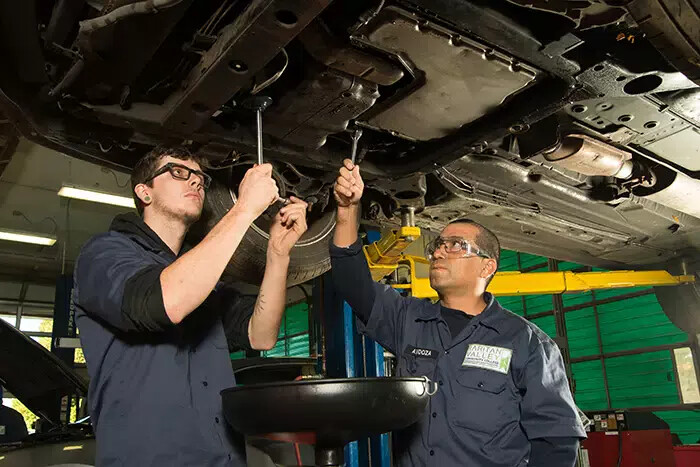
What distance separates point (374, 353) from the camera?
3.44m

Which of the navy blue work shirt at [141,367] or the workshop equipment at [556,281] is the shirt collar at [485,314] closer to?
the navy blue work shirt at [141,367]

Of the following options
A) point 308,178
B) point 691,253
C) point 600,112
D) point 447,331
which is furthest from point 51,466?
point 691,253

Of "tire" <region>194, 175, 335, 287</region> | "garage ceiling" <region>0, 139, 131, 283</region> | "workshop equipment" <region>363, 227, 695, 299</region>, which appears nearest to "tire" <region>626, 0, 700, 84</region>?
"tire" <region>194, 175, 335, 287</region>

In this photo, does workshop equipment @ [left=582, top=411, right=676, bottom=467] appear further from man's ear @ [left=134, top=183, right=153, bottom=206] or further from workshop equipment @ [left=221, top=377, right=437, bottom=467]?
man's ear @ [left=134, top=183, right=153, bottom=206]

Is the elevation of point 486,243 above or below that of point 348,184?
below

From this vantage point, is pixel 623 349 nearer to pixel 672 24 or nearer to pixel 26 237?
pixel 672 24

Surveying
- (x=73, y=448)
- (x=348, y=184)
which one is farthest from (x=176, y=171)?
(x=73, y=448)

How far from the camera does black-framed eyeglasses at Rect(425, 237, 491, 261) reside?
2311mm

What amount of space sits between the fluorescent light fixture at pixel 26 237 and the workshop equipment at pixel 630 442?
870 cm

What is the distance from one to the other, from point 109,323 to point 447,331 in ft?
4.04

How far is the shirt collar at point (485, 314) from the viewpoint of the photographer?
2.15 m

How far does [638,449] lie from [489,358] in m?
3.93

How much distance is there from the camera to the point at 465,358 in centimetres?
205

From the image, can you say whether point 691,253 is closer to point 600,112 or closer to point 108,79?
point 600,112
